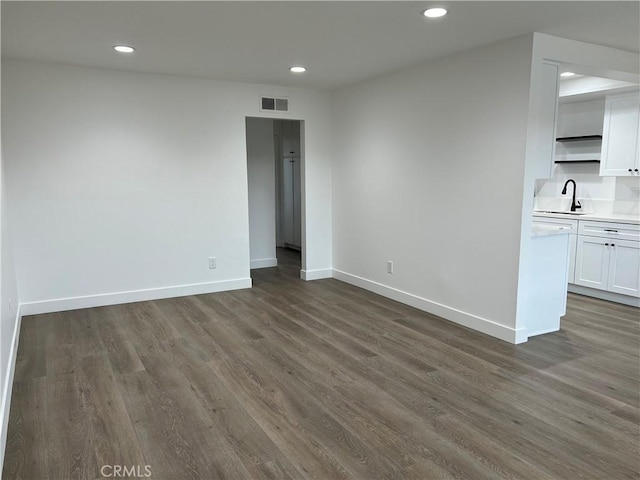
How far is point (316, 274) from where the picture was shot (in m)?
6.14

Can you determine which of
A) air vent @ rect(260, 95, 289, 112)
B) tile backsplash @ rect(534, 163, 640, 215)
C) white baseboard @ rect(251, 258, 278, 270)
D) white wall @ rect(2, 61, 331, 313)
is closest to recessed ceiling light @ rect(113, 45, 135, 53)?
white wall @ rect(2, 61, 331, 313)

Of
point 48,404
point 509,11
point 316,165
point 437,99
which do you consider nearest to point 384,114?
point 437,99

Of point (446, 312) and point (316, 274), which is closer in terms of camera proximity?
point (446, 312)

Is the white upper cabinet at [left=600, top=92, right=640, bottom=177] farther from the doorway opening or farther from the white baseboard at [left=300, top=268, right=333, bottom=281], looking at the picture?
the doorway opening

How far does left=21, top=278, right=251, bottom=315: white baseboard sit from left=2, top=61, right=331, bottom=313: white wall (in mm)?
11

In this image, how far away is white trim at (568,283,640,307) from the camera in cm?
481

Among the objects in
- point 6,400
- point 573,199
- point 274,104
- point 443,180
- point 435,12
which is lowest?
point 6,400

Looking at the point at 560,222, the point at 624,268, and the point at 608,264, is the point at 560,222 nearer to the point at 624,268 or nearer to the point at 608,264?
the point at 608,264

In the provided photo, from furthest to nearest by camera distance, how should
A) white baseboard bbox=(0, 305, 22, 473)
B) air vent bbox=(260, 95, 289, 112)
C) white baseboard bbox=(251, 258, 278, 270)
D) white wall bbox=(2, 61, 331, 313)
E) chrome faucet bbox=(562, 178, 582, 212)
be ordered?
white baseboard bbox=(251, 258, 278, 270)
chrome faucet bbox=(562, 178, 582, 212)
air vent bbox=(260, 95, 289, 112)
white wall bbox=(2, 61, 331, 313)
white baseboard bbox=(0, 305, 22, 473)

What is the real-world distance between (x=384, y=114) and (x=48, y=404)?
4097 mm

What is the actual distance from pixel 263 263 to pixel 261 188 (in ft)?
3.79

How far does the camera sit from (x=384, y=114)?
5027mm

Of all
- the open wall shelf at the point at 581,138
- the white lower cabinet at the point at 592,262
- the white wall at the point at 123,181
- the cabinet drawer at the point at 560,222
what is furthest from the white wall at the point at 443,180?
the open wall shelf at the point at 581,138

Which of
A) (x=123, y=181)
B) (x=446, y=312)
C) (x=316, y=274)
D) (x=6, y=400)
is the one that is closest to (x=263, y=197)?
(x=316, y=274)
